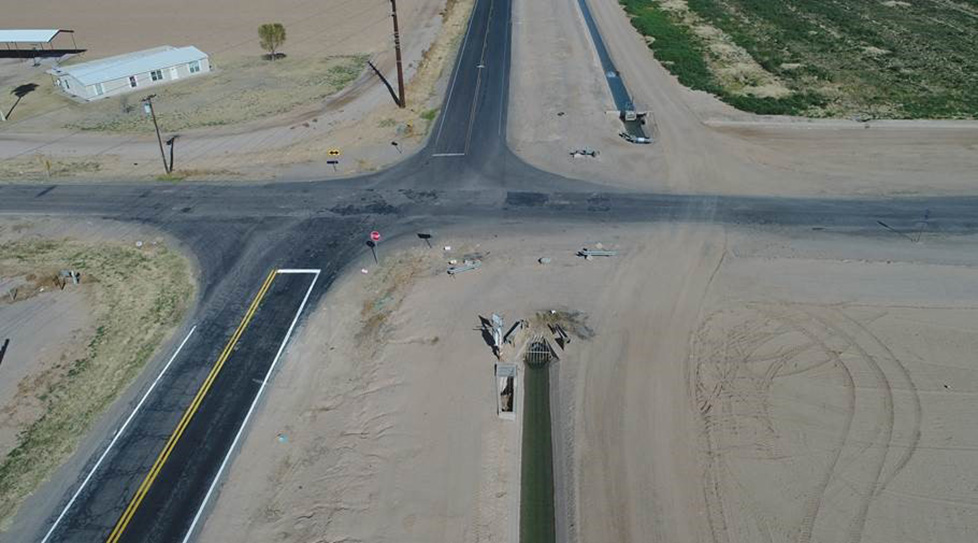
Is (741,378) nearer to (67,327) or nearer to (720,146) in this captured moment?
(720,146)

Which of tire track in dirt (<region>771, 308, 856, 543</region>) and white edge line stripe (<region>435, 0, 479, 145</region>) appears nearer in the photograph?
tire track in dirt (<region>771, 308, 856, 543</region>)

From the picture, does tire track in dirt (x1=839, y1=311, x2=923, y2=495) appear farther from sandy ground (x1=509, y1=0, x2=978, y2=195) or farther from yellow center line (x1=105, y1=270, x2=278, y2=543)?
yellow center line (x1=105, y1=270, x2=278, y2=543)

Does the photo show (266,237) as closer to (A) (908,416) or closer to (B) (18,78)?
(A) (908,416)

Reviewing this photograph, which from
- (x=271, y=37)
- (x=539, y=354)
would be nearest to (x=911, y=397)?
(x=539, y=354)

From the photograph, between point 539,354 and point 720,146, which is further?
point 720,146

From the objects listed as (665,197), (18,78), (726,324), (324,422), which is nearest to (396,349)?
(324,422)

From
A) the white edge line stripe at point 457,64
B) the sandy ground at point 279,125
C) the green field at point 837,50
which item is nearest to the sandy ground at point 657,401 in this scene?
the sandy ground at point 279,125

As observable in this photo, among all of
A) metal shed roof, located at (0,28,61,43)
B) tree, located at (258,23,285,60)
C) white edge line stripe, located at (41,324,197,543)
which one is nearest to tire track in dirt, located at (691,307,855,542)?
white edge line stripe, located at (41,324,197,543)
